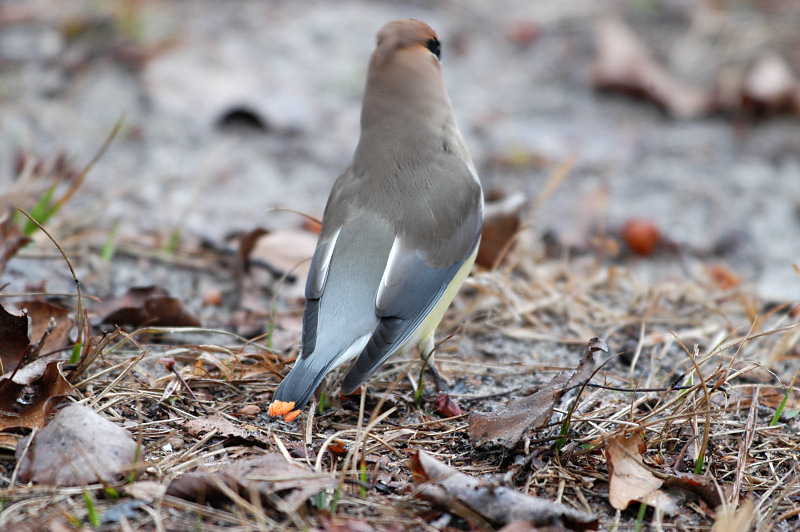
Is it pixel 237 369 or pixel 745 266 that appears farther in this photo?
pixel 745 266

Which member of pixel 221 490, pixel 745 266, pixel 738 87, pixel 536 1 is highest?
pixel 536 1

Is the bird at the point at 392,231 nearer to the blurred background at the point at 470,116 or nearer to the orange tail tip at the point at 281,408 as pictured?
the orange tail tip at the point at 281,408

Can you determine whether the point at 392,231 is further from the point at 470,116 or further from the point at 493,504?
the point at 470,116

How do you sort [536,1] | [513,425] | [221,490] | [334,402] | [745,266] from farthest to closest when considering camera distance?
[536,1]
[745,266]
[334,402]
[513,425]
[221,490]

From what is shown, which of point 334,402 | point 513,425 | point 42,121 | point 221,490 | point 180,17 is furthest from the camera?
point 180,17

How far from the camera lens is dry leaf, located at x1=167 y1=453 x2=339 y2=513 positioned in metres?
2.22

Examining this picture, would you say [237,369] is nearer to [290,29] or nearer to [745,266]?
[745,266]

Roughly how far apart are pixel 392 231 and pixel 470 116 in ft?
10.8

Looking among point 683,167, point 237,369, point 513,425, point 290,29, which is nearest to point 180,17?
point 290,29

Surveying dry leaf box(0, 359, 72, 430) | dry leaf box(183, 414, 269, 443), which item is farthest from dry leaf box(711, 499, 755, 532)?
dry leaf box(0, 359, 72, 430)

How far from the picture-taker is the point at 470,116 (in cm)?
626

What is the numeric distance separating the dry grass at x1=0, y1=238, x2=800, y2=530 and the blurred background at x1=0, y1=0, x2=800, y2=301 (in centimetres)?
107

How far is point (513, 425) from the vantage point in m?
2.58

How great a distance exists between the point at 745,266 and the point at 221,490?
145 inches
